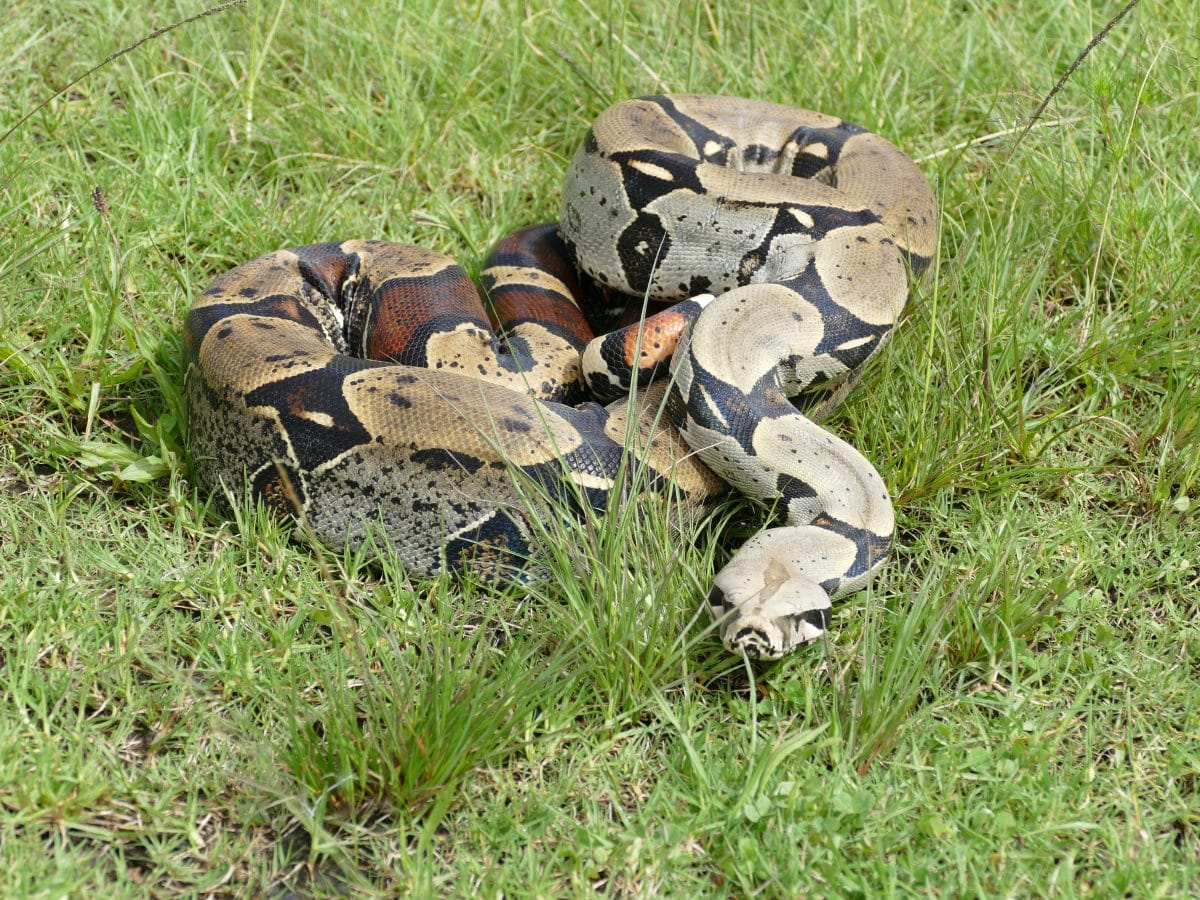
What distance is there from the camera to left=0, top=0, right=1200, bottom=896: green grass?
3443mm

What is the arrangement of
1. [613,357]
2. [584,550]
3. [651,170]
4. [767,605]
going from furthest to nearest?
[651,170], [613,357], [584,550], [767,605]

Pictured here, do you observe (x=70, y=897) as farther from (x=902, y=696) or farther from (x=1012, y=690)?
(x=1012, y=690)

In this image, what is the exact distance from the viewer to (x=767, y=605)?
388 cm

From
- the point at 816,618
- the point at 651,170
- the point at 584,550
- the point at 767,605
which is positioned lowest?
the point at 816,618

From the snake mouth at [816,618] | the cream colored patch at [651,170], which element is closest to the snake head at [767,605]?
the snake mouth at [816,618]

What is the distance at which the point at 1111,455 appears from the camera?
5.01 metres

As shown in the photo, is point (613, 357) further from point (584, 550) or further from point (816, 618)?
point (816, 618)

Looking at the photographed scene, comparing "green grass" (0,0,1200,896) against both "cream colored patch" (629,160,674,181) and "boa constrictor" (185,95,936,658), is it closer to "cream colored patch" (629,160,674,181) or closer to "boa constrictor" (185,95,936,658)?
"boa constrictor" (185,95,936,658)

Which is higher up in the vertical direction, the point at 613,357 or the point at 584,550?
the point at 613,357

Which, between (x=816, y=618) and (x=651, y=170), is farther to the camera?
(x=651, y=170)

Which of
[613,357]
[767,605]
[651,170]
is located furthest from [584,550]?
[651,170]

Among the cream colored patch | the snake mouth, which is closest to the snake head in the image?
the snake mouth

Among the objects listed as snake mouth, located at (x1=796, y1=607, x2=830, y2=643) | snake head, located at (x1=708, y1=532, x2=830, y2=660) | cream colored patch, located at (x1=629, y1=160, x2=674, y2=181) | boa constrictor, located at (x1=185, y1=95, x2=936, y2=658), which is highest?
cream colored patch, located at (x1=629, y1=160, x2=674, y2=181)

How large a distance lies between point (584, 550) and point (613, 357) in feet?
4.19
